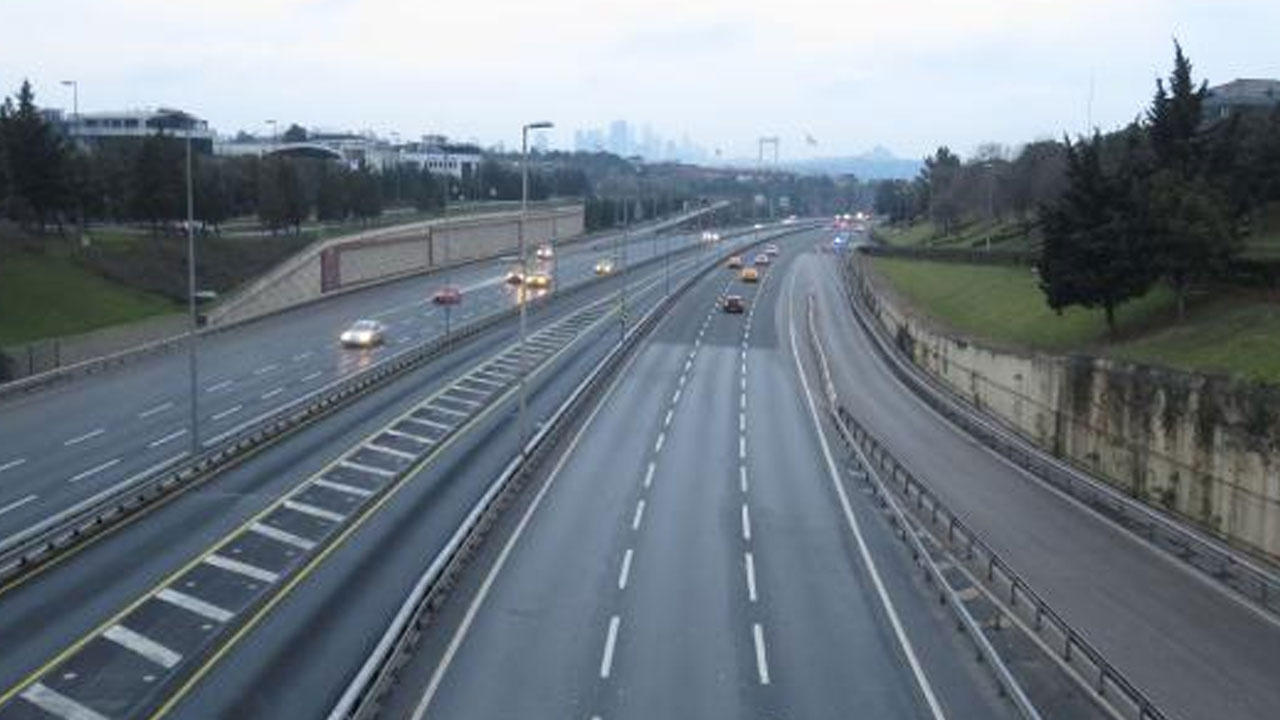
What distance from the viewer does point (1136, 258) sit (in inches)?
1811

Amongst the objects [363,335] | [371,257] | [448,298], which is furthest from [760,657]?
[371,257]

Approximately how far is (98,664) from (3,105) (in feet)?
232

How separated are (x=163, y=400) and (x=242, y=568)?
2353 centimetres

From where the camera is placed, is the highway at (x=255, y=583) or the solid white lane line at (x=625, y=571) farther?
the solid white lane line at (x=625, y=571)

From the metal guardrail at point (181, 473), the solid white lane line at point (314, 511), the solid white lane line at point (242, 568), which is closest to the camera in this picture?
the solid white lane line at point (242, 568)

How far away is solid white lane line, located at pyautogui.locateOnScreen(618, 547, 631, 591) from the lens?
93.7 feet

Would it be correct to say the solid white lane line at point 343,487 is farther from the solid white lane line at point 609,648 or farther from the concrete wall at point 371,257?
the concrete wall at point 371,257

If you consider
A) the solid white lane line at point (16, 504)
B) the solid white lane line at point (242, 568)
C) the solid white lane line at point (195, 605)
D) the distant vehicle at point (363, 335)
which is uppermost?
the distant vehicle at point (363, 335)

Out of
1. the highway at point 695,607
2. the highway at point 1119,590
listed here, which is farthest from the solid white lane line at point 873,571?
the highway at point 1119,590

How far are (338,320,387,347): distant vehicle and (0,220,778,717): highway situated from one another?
1935 cm

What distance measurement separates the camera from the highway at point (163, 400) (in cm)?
3700

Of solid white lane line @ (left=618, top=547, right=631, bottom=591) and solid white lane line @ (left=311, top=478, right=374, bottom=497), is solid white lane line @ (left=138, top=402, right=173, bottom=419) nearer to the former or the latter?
solid white lane line @ (left=311, top=478, right=374, bottom=497)

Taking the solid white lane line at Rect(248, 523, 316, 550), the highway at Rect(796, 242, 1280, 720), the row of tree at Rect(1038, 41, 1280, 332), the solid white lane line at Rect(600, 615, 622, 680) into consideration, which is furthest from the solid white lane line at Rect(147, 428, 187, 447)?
the row of tree at Rect(1038, 41, 1280, 332)

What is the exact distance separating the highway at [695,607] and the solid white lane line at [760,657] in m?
0.06
